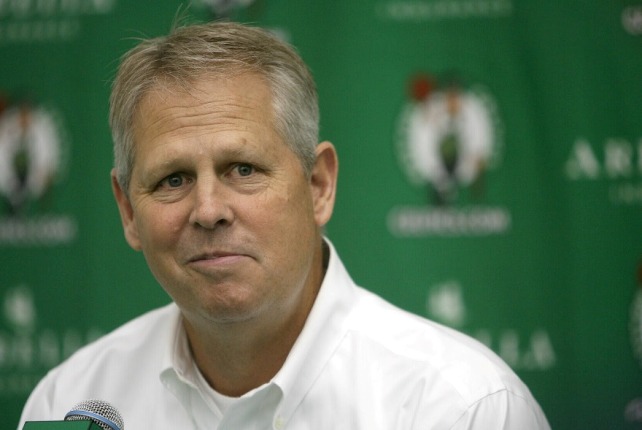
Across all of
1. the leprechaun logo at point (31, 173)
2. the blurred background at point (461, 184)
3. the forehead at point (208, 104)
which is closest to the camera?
the forehead at point (208, 104)

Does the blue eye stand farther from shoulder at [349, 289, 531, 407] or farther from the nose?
shoulder at [349, 289, 531, 407]

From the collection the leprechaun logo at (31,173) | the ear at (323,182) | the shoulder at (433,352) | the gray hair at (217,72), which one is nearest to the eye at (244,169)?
the gray hair at (217,72)

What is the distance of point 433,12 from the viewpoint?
320cm

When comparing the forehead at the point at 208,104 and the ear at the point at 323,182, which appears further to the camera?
the ear at the point at 323,182

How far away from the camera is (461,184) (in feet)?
10.4

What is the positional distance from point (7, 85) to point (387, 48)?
160 centimetres

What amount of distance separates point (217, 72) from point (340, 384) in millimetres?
801

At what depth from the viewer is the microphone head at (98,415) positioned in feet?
5.02

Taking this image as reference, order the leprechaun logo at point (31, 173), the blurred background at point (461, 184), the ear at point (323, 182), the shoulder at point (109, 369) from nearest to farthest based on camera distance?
the ear at point (323, 182), the shoulder at point (109, 369), the blurred background at point (461, 184), the leprechaun logo at point (31, 173)

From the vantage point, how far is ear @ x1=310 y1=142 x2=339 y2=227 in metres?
2.21

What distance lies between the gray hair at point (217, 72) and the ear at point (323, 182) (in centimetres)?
5

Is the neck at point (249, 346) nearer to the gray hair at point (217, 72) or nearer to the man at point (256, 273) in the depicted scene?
the man at point (256, 273)

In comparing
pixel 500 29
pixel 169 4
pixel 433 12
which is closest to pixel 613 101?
pixel 500 29

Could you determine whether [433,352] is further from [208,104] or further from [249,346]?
[208,104]
